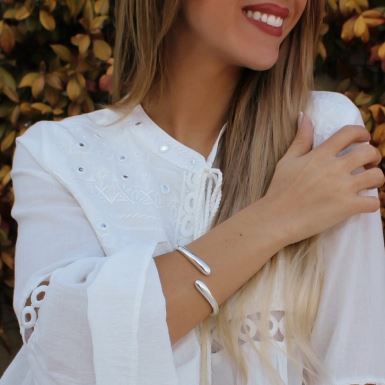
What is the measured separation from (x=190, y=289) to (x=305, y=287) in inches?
8.3

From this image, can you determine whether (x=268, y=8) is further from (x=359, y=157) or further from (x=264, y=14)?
(x=359, y=157)

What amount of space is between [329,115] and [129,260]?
499mm

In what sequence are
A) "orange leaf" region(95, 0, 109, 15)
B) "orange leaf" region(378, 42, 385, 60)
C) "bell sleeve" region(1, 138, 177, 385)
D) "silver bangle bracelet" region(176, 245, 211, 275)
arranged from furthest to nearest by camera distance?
1. "orange leaf" region(95, 0, 109, 15)
2. "orange leaf" region(378, 42, 385, 60)
3. "silver bangle bracelet" region(176, 245, 211, 275)
4. "bell sleeve" region(1, 138, 177, 385)

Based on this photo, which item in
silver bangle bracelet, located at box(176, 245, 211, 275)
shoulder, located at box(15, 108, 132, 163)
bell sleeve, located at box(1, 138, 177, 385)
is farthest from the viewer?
shoulder, located at box(15, 108, 132, 163)

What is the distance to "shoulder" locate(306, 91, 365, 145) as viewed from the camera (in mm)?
1486

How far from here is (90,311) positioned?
1215mm

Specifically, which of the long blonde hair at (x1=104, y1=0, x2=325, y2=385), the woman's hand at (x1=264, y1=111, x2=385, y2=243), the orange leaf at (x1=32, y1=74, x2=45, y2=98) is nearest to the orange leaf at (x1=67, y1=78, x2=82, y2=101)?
the orange leaf at (x1=32, y1=74, x2=45, y2=98)

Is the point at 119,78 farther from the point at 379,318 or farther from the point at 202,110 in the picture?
the point at 379,318

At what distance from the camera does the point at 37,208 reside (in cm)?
149

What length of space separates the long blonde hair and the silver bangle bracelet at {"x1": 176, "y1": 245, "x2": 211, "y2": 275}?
97mm

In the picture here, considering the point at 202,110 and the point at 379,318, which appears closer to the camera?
the point at 379,318

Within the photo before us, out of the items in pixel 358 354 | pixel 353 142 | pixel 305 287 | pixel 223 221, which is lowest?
pixel 358 354

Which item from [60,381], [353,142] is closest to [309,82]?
[353,142]

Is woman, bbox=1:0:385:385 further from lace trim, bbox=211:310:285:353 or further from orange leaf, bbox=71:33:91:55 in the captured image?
orange leaf, bbox=71:33:91:55
